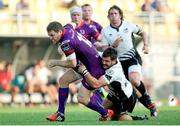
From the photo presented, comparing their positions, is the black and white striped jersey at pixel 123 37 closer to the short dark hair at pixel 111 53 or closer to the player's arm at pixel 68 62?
the short dark hair at pixel 111 53

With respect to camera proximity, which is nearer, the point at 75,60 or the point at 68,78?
the point at 75,60

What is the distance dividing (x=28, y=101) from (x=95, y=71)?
1396 cm

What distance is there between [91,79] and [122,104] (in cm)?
89

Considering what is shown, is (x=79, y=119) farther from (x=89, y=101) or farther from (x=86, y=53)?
(x=86, y=53)

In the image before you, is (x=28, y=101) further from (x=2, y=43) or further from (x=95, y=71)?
(x=95, y=71)

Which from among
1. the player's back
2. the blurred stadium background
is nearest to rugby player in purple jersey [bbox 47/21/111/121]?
the player's back

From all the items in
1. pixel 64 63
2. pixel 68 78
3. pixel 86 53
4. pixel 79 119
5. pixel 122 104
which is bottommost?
pixel 79 119

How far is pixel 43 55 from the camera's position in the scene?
29047mm

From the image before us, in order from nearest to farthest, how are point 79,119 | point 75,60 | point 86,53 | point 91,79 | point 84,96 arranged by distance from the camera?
1. point 75,60
2. point 91,79
3. point 86,53
4. point 84,96
5. point 79,119

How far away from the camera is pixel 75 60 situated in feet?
41.6

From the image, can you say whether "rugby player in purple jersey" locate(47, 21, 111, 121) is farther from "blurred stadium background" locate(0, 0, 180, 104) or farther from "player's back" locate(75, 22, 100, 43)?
"blurred stadium background" locate(0, 0, 180, 104)

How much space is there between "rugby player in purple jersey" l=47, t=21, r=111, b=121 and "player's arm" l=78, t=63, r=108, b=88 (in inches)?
1.3

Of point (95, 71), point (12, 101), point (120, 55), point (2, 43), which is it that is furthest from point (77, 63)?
point (2, 43)

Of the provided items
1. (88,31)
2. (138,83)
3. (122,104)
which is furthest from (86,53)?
(88,31)
